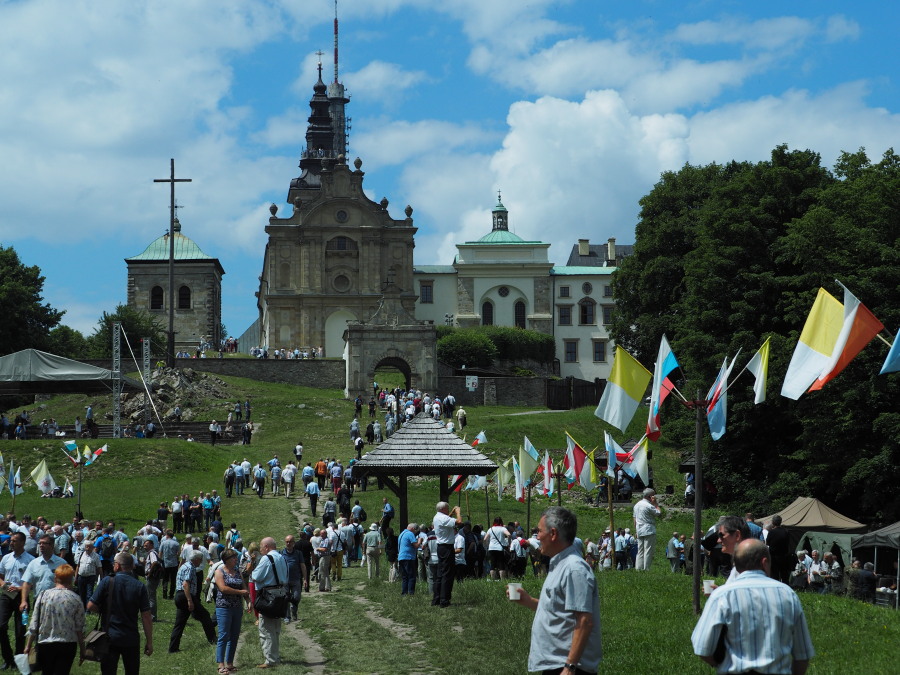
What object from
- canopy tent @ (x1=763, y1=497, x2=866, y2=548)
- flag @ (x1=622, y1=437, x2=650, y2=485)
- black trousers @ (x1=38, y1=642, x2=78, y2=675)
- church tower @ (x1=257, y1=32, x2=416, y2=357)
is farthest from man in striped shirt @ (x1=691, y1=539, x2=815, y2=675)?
church tower @ (x1=257, y1=32, x2=416, y2=357)

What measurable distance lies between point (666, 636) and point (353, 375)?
168 ft

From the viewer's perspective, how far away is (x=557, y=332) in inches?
3750

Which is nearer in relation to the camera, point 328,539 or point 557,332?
point 328,539

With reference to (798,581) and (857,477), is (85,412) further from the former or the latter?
(798,581)

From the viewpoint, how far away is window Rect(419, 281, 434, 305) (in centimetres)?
9481

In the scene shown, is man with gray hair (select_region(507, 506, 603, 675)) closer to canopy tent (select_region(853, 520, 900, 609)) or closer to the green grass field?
the green grass field

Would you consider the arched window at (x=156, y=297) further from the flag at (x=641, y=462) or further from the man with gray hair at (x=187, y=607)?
the man with gray hair at (x=187, y=607)

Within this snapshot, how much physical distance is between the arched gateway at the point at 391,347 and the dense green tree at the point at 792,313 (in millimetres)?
19054

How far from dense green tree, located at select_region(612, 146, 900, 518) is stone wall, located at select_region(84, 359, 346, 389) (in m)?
26.8

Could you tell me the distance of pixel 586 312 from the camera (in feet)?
313

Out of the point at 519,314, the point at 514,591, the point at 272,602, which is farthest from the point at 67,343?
the point at 514,591

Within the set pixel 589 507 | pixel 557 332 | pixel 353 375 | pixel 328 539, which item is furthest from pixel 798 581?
pixel 557 332

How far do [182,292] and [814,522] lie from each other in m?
77.1

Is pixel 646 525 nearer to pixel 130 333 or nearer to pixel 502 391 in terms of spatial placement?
pixel 502 391
